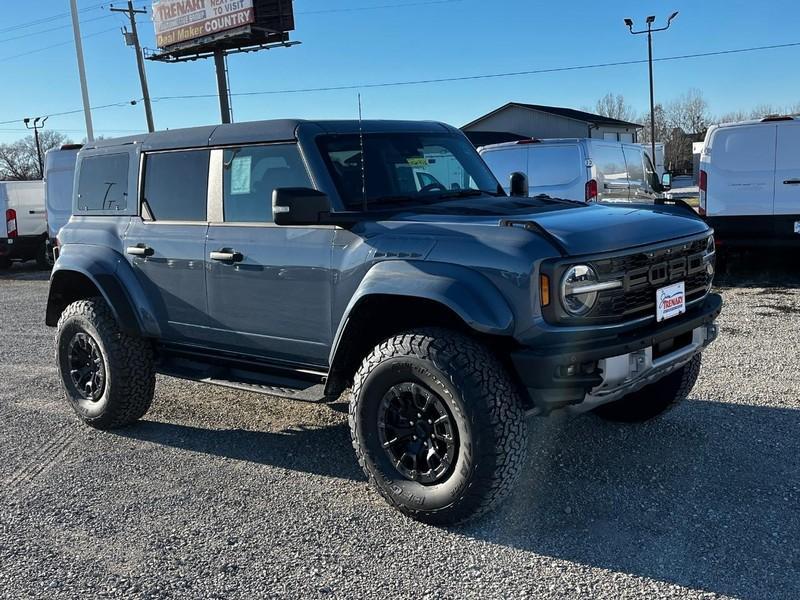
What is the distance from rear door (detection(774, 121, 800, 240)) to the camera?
9.74 meters

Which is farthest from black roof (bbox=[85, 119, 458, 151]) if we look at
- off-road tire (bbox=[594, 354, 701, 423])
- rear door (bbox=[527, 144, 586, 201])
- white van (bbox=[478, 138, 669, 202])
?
rear door (bbox=[527, 144, 586, 201])

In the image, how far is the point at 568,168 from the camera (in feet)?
35.4

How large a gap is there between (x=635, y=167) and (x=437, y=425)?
30.8 feet

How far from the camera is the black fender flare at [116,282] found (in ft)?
16.2

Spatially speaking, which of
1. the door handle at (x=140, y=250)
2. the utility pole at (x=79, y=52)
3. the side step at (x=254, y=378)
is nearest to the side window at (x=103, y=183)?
the door handle at (x=140, y=250)

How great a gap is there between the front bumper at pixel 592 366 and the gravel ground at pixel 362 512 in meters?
0.65

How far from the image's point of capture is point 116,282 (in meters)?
5.05

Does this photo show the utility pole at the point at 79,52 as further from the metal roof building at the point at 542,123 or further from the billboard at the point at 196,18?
the metal roof building at the point at 542,123

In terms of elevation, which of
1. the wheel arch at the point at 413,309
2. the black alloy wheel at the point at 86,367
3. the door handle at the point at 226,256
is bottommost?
the black alloy wheel at the point at 86,367

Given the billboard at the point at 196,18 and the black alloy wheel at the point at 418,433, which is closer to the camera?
the black alloy wheel at the point at 418,433

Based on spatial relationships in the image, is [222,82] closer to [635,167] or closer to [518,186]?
[635,167]

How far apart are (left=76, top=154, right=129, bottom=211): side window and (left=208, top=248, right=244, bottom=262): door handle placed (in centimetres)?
114

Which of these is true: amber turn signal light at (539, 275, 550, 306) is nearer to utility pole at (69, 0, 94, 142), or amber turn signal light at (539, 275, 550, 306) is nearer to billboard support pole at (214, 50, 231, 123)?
utility pole at (69, 0, 94, 142)

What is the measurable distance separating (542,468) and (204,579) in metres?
1.93
